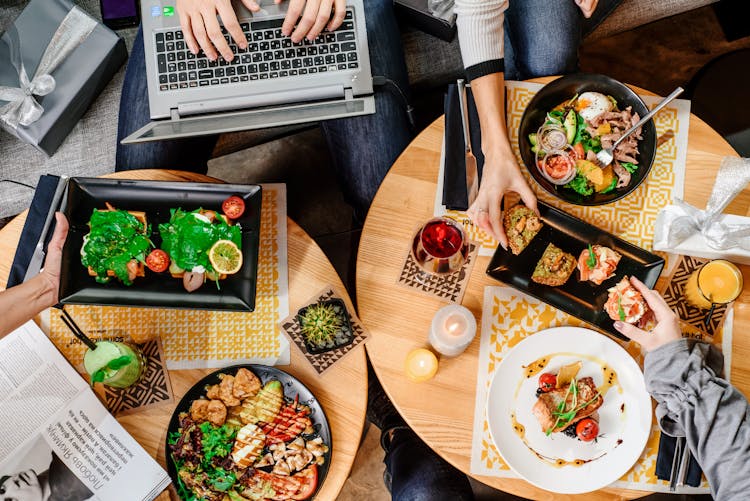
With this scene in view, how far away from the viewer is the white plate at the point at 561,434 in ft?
4.59

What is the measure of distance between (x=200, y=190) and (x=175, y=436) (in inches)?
25.6

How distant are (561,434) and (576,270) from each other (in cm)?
44

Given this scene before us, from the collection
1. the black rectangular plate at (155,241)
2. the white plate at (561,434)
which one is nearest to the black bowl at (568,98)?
the white plate at (561,434)

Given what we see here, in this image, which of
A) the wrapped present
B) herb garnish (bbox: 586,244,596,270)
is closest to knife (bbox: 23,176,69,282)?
herb garnish (bbox: 586,244,596,270)

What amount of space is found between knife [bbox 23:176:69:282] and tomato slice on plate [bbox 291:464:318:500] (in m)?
0.91

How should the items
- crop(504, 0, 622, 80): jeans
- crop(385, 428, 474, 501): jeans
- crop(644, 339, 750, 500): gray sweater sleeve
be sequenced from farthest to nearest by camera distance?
crop(385, 428, 474, 501): jeans, crop(504, 0, 622, 80): jeans, crop(644, 339, 750, 500): gray sweater sleeve

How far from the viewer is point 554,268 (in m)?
1.49

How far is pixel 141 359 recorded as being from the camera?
1473 millimetres

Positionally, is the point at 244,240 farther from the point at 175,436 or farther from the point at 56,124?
the point at 56,124

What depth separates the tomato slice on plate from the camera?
1.40 metres

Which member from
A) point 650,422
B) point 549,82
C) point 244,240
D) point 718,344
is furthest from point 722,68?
point 244,240

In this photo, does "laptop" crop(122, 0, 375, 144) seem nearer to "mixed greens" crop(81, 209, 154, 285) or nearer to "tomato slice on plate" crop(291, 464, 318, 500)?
"mixed greens" crop(81, 209, 154, 285)

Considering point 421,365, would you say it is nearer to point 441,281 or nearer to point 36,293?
point 441,281

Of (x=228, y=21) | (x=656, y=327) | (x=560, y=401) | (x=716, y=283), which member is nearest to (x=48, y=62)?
(x=228, y=21)
